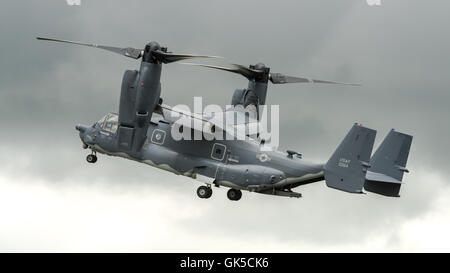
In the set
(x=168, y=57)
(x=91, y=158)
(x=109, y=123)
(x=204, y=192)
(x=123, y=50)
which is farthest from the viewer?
Answer: (x=91, y=158)

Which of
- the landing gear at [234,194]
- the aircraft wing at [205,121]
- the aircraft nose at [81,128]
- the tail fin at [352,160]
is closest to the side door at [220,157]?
the aircraft wing at [205,121]

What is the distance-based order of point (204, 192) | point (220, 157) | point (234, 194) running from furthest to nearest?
point (234, 194)
point (204, 192)
point (220, 157)

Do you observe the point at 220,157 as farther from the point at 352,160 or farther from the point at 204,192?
the point at 352,160

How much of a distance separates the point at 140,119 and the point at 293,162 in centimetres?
836

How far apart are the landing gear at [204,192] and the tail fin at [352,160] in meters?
7.36

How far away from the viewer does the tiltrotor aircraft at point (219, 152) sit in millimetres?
47406

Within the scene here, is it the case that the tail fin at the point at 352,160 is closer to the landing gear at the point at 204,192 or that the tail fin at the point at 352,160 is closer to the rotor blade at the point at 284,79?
the landing gear at the point at 204,192

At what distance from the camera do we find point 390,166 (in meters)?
48.8

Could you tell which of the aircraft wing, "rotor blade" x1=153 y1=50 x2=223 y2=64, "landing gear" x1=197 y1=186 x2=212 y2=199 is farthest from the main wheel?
"rotor blade" x1=153 y1=50 x2=223 y2=64

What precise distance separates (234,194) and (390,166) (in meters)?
8.89

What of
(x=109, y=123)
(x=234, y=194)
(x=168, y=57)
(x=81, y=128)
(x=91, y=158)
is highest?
(x=168, y=57)

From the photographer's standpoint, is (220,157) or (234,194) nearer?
(220,157)

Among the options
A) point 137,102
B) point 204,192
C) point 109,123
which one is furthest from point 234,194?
point 109,123

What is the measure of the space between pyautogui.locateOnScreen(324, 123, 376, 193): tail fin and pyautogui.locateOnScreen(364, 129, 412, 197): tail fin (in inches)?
66.0
